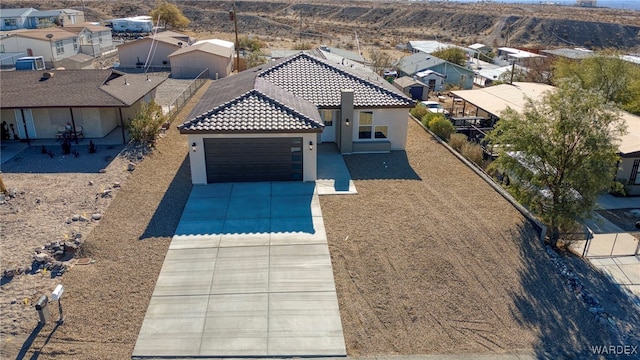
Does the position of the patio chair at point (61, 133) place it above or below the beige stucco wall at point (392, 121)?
below

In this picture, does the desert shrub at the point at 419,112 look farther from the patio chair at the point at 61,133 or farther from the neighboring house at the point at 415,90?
the patio chair at the point at 61,133

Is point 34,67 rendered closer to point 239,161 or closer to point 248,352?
point 239,161

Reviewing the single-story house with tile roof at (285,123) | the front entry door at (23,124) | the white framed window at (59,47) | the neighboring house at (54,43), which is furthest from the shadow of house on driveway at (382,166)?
the white framed window at (59,47)

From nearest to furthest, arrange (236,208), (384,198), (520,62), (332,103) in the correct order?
(236,208) → (384,198) → (332,103) → (520,62)

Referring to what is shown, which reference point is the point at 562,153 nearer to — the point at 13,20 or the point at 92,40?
the point at 92,40

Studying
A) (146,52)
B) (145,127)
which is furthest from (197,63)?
(145,127)

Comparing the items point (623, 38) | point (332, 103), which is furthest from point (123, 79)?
point (623, 38)

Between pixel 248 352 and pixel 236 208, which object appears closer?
pixel 248 352
